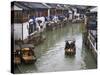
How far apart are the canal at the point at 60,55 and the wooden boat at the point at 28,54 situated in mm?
36

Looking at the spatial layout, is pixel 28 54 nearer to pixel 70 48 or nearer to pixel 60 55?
pixel 60 55

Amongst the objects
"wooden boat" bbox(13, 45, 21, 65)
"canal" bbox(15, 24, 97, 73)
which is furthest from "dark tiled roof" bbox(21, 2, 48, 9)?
"wooden boat" bbox(13, 45, 21, 65)

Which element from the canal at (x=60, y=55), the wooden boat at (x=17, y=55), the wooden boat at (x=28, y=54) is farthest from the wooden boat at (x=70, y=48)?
the wooden boat at (x=17, y=55)

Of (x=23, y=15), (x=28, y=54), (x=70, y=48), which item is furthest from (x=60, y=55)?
(x=23, y=15)

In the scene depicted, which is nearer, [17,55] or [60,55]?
[17,55]

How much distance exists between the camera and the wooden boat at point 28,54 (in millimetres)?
1753

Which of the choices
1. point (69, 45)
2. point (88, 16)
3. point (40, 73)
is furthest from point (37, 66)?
point (88, 16)

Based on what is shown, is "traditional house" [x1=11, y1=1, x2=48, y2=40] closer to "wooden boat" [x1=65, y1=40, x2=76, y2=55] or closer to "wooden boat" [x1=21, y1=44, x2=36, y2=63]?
"wooden boat" [x1=21, y1=44, x2=36, y2=63]

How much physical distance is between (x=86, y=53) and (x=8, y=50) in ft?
2.41

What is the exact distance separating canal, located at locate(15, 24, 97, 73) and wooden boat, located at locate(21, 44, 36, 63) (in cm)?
4

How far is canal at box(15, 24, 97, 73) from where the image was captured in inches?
71.0

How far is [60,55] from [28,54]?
0.30 meters

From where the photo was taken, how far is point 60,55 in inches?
73.9

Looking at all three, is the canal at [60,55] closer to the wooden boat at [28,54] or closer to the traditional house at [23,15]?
the wooden boat at [28,54]
